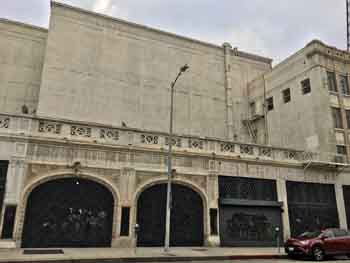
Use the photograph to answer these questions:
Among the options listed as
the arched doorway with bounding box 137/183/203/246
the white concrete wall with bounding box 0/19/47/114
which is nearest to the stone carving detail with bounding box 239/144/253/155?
the arched doorway with bounding box 137/183/203/246

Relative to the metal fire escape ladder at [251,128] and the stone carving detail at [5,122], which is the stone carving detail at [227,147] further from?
the stone carving detail at [5,122]

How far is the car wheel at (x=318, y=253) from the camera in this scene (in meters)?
14.3

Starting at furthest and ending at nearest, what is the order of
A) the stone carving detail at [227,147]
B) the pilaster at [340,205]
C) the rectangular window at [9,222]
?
the pilaster at [340,205] < the stone carving detail at [227,147] < the rectangular window at [9,222]

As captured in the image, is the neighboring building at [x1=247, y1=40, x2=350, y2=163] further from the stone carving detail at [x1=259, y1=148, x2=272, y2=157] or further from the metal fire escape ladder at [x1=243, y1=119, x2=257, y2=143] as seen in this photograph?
the stone carving detail at [x1=259, y1=148, x2=272, y2=157]

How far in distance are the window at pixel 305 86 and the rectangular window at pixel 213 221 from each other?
43.8 feet

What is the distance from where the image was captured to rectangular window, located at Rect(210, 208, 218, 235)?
1768 centimetres

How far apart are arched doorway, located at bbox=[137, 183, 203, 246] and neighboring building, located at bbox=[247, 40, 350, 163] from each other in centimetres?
1101

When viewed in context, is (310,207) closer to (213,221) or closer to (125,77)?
(213,221)

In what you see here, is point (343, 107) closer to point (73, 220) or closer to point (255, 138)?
point (255, 138)

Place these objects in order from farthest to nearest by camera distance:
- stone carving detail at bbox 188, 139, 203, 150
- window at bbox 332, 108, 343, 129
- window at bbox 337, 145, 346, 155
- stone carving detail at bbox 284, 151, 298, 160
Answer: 1. window at bbox 332, 108, 343, 129
2. window at bbox 337, 145, 346, 155
3. stone carving detail at bbox 284, 151, 298, 160
4. stone carving detail at bbox 188, 139, 203, 150

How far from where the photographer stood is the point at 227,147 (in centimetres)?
1975

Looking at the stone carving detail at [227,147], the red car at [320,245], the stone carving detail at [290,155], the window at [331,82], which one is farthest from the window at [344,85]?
the red car at [320,245]

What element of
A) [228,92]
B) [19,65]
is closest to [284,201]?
[228,92]

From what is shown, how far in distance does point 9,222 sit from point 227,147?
12912mm
